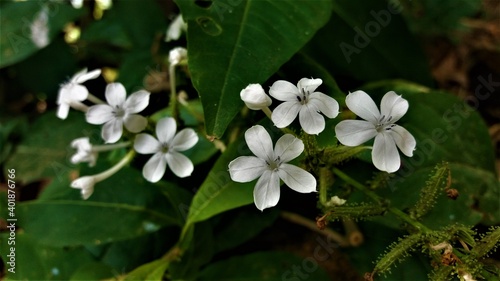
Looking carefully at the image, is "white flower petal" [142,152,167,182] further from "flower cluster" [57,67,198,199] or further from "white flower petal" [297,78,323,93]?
"white flower petal" [297,78,323,93]

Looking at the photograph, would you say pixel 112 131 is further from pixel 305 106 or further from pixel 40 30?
pixel 40 30

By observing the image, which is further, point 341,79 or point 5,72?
point 5,72

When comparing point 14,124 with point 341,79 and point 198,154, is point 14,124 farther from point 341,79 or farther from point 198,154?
point 341,79

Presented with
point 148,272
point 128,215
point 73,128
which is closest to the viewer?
point 148,272

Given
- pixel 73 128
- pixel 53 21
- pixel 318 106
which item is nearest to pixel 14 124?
pixel 73 128

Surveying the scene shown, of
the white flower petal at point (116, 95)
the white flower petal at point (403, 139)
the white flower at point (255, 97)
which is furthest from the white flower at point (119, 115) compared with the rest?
the white flower petal at point (403, 139)

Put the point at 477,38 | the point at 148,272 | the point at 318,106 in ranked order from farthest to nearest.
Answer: the point at 477,38 → the point at 148,272 → the point at 318,106

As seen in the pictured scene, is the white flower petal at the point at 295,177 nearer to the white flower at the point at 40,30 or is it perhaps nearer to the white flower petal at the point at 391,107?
the white flower petal at the point at 391,107
